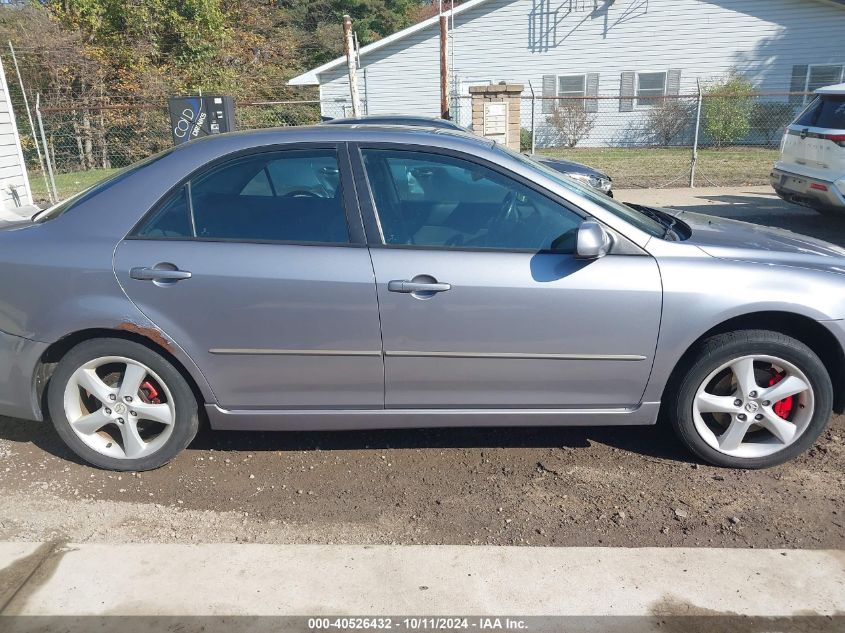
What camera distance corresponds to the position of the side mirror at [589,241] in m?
3.09

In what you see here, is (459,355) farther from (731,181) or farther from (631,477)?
(731,181)

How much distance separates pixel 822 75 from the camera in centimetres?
2194

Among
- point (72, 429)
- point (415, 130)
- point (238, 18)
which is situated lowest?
point (72, 429)

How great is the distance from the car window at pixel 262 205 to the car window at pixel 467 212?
225 mm

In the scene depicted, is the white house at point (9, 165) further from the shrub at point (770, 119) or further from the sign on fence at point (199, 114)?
the shrub at point (770, 119)

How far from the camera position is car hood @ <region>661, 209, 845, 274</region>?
131 inches

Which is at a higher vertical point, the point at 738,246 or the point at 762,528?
the point at 738,246

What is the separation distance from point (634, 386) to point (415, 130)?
5.55 ft

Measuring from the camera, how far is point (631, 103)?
75.4ft

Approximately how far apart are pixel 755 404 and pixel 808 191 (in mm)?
5662

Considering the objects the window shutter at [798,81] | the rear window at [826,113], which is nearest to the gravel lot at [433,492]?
the rear window at [826,113]

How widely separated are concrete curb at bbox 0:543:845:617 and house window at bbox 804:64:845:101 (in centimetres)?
2327

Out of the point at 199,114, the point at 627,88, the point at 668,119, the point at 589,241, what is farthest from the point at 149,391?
the point at 627,88

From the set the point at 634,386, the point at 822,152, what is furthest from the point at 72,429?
the point at 822,152
